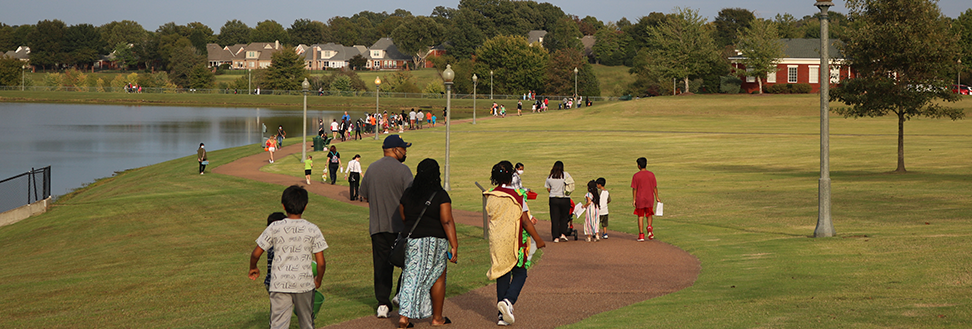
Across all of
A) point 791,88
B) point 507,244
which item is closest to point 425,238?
point 507,244

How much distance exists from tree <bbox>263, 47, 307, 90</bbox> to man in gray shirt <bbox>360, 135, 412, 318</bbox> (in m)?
120

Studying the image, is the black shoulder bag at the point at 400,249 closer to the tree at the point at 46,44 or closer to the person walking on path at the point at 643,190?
the person walking on path at the point at 643,190

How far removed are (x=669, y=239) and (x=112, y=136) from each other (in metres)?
56.6

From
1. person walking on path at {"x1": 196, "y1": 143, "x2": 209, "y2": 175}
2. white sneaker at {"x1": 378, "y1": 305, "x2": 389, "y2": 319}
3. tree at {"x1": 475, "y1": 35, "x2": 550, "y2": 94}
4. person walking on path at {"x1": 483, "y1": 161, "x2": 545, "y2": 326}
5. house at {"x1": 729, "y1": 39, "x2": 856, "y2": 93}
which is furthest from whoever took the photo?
tree at {"x1": 475, "y1": 35, "x2": 550, "y2": 94}

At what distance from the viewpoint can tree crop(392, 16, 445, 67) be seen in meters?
169

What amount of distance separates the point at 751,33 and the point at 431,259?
230 ft

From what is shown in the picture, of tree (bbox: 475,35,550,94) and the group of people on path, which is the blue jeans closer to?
the group of people on path

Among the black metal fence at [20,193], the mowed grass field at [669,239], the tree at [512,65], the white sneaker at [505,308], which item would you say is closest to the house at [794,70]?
the mowed grass field at [669,239]

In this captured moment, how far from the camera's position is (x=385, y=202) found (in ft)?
27.0

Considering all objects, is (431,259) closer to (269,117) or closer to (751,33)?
(751,33)

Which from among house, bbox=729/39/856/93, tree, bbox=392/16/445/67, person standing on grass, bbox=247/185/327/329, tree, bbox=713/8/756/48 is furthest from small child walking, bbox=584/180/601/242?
tree, bbox=392/16/445/67

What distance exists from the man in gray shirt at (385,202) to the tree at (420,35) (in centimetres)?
16262

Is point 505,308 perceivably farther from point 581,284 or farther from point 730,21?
point 730,21

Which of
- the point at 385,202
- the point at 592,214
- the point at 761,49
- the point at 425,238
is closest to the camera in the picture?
the point at 425,238
